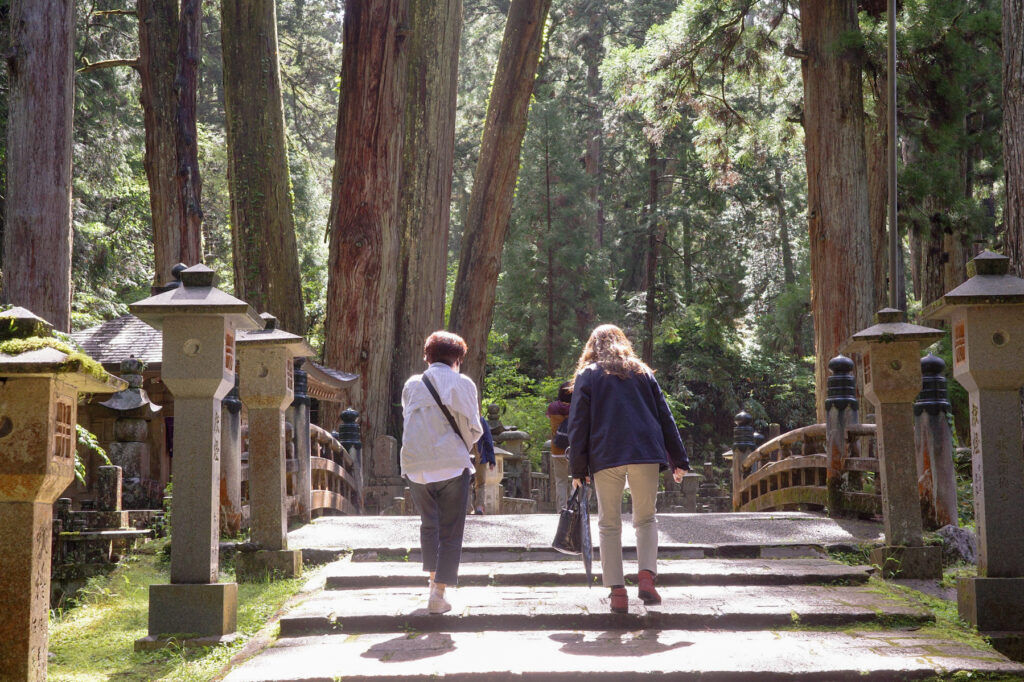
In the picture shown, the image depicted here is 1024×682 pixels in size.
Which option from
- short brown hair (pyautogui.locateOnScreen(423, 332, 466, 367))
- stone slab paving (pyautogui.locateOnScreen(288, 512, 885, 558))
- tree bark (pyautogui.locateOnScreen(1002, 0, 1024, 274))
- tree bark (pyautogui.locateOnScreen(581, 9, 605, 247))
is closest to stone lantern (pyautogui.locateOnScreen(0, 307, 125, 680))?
short brown hair (pyautogui.locateOnScreen(423, 332, 466, 367))

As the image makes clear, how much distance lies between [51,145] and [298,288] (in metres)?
5.43

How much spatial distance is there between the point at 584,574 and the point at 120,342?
12.7 m

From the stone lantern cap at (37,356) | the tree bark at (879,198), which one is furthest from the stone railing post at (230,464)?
the tree bark at (879,198)

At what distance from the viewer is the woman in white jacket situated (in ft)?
19.0

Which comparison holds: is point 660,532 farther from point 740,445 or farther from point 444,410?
point 740,445

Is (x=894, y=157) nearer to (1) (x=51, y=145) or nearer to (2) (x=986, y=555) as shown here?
(2) (x=986, y=555)

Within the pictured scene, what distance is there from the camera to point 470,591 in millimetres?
6523

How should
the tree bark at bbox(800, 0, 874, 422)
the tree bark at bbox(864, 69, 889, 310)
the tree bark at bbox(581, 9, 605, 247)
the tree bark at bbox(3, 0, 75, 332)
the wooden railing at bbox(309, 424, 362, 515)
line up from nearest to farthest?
the wooden railing at bbox(309, 424, 362, 515)
the tree bark at bbox(3, 0, 75, 332)
the tree bark at bbox(800, 0, 874, 422)
the tree bark at bbox(864, 69, 889, 310)
the tree bark at bbox(581, 9, 605, 247)

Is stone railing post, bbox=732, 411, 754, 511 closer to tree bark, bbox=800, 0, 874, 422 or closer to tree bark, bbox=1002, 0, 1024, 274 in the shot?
tree bark, bbox=800, 0, 874, 422

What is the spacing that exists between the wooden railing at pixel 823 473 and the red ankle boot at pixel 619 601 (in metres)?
4.05

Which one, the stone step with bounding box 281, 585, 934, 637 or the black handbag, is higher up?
the black handbag

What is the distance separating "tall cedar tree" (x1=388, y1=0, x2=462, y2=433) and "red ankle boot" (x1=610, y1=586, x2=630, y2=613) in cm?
1021

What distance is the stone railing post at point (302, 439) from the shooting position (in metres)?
9.21

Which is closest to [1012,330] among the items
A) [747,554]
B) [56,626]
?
[747,554]
